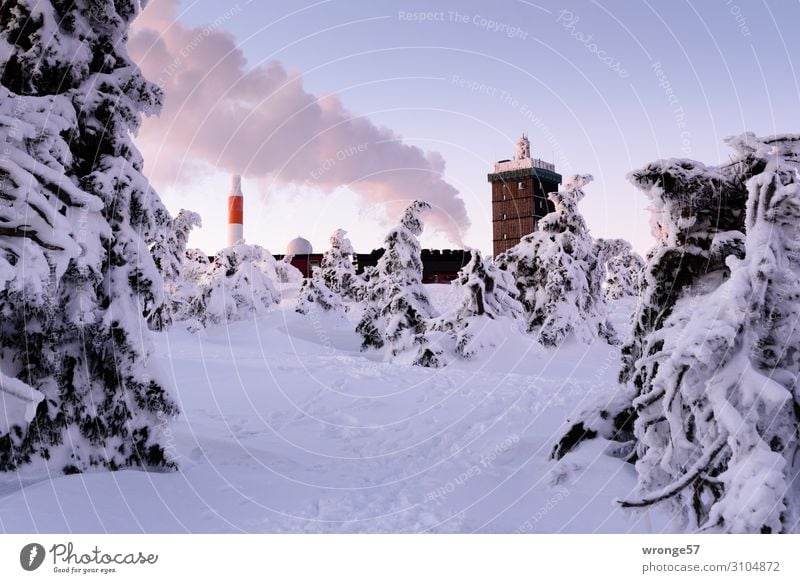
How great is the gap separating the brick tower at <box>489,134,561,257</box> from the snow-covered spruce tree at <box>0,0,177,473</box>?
51.5 meters

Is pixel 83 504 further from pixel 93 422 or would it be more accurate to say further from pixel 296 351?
pixel 296 351

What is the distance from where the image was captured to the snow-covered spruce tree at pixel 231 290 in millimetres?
31219

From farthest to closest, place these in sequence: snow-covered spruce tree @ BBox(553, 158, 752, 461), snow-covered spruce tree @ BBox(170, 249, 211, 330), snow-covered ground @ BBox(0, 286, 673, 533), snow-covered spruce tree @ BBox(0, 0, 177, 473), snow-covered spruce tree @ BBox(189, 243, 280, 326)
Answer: snow-covered spruce tree @ BBox(189, 243, 280, 326) → snow-covered spruce tree @ BBox(170, 249, 211, 330) → snow-covered spruce tree @ BBox(0, 0, 177, 473) → snow-covered ground @ BBox(0, 286, 673, 533) → snow-covered spruce tree @ BBox(553, 158, 752, 461)

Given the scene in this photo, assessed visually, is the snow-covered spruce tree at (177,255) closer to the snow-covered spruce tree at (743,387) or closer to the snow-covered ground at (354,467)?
the snow-covered ground at (354,467)

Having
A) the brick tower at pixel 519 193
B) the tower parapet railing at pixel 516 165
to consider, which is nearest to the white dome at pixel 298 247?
the brick tower at pixel 519 193

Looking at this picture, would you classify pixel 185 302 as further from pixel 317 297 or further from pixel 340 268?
pixel 340 268

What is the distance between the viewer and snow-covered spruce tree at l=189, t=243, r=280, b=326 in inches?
1229

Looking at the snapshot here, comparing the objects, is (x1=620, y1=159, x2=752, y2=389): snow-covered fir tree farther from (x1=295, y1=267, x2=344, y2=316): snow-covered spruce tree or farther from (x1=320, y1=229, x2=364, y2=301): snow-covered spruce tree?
(x1=320, y1=229, x2=364, y2=301): snow-covered spruce tree

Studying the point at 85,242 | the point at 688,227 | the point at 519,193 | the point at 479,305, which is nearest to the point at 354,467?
the point at 85,242

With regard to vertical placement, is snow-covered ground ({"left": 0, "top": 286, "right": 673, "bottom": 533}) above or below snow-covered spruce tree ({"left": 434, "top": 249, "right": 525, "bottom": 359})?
below

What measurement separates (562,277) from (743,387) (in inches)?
780

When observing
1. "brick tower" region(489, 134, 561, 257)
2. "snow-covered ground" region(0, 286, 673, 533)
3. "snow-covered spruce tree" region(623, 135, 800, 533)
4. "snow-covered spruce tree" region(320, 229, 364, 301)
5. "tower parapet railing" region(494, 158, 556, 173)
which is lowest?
"snow-covered ground" region(0, 286, 673, 533)

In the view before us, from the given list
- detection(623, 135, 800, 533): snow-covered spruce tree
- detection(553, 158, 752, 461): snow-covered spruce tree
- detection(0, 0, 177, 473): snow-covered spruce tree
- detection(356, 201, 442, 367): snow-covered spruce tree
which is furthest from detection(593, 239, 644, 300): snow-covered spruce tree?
detection(623, 135, 800, 533): snow-covered spruce tree
